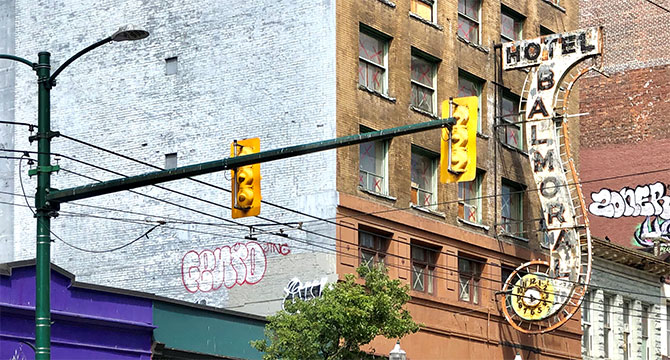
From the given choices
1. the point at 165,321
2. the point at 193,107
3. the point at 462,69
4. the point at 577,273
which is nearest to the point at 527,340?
the point at 577,273

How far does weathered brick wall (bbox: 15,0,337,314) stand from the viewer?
3856cm

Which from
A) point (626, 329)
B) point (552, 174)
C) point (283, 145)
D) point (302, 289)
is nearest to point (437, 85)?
point (552, 174)

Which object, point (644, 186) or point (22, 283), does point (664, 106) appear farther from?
point (22, 283)

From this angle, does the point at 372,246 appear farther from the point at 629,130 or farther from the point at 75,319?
the point at 629,130

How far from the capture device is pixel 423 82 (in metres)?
43.2

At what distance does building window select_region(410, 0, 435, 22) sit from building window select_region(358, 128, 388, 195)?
4969 millimetres

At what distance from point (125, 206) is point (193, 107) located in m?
3.78

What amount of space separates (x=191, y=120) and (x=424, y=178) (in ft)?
25.4

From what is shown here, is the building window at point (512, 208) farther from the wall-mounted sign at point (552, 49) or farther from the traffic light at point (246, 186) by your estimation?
the traffic light at point (246, 186)

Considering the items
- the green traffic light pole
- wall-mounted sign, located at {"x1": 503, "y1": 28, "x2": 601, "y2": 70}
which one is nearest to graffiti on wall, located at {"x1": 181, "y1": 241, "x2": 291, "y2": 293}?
wall-mounted sign, located at {"x1": 503, "y1": 28, "x2": 601, "y2": 70}

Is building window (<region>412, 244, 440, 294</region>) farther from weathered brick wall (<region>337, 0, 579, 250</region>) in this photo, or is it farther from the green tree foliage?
the green tree foliage

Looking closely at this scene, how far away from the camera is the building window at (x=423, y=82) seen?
42750 millimetres

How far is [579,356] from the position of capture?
50969mm

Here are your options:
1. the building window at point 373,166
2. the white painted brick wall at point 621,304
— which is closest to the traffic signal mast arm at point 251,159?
the building window at point 373,166
